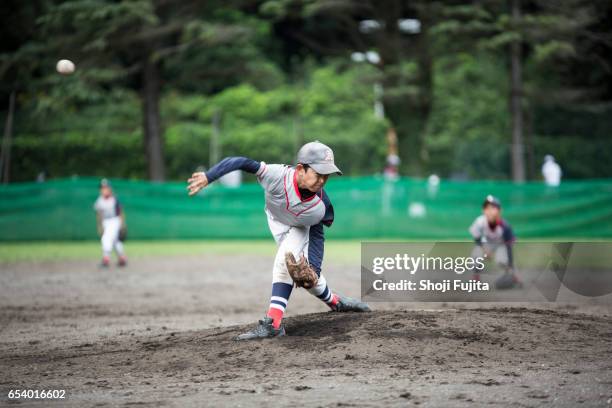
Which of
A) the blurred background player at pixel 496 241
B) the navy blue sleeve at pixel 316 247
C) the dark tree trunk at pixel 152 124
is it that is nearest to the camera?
the navy blue sleeve at pixel 316 247

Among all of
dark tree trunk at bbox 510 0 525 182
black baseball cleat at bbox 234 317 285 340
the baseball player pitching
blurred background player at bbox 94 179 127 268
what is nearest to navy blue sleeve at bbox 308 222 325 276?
the baseball player pitching

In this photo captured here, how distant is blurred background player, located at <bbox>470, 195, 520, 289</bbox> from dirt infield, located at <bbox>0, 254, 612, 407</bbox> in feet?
6.26

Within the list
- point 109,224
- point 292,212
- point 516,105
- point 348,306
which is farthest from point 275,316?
point 516,105

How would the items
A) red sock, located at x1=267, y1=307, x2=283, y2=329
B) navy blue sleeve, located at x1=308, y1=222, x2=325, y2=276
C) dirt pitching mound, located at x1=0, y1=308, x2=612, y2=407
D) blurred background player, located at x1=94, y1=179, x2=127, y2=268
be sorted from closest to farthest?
dirt pitching mound, located at x1=0, y1=308, x2=612, y2=407 → red sock, located at x1=267, y1=307, x2=283, y2=329 → navy blue sleeve, located at x1=308, y1=222, x2=325, y2=276 → blurred background player, located at x1=94, y1=179, x2=127, y2=268

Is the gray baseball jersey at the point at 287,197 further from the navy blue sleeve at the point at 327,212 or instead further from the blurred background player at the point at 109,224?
the blurred background player at the point at 109,224

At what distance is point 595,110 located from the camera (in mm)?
32344

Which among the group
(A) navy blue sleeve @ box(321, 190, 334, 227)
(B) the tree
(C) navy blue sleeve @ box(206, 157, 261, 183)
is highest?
(B) the tree

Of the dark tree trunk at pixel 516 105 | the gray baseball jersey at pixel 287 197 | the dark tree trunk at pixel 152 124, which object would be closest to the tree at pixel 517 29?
the dark tree trunk at pixel 516 105

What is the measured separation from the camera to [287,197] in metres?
6.82

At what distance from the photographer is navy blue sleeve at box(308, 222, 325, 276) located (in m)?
7.15

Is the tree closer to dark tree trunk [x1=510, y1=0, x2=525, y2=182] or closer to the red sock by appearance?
dark tree trunk [x1=510, y1=0, x2=525, y2=182]

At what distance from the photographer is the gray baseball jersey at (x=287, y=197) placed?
682 cm

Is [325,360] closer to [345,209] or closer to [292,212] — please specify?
[292,212]

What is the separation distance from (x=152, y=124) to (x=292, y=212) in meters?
21.3
